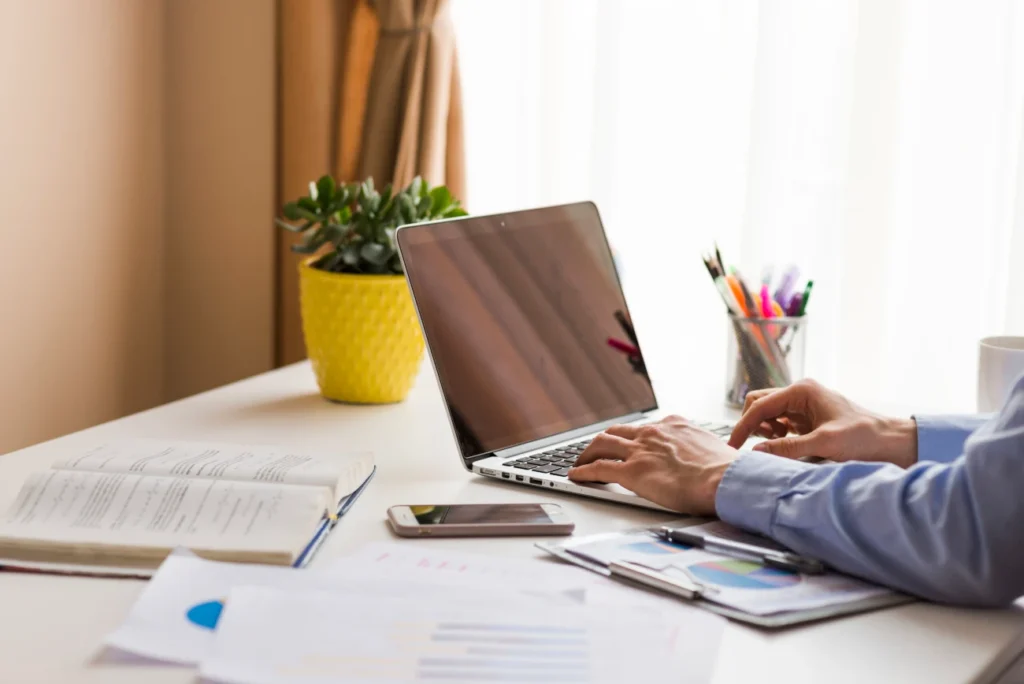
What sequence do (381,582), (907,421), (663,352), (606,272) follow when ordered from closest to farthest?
(381,582) → (907,421) → (606,272) → (663,352)

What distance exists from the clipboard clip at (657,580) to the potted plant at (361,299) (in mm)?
603

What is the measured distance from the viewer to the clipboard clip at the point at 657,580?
82 cm

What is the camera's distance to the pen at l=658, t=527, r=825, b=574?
876 mm

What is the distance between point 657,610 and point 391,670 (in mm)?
189

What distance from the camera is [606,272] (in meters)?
1.39

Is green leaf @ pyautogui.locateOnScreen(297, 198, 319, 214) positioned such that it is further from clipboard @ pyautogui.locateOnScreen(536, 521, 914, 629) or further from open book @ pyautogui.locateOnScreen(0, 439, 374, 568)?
clipboard @ pyautogui.locateOnScreen(536, 521, 914, 629)

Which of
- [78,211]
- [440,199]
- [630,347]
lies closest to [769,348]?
[630,347]

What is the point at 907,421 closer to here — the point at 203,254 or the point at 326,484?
the point at 326,484

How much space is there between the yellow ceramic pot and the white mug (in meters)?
0.65

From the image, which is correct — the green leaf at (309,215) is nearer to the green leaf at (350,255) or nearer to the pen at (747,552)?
the green leaf at (350,255)

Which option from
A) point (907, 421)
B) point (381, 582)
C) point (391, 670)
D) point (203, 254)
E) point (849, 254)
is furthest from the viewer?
point (203, 254)

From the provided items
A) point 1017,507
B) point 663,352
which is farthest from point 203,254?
point 1017,507

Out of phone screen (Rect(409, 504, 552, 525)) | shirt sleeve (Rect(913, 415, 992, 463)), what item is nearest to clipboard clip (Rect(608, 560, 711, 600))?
phone screen (Rect(409, 504, 552, 525))

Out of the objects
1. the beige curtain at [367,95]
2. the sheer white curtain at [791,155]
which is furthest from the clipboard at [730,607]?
the beige curtain at [367,95]
